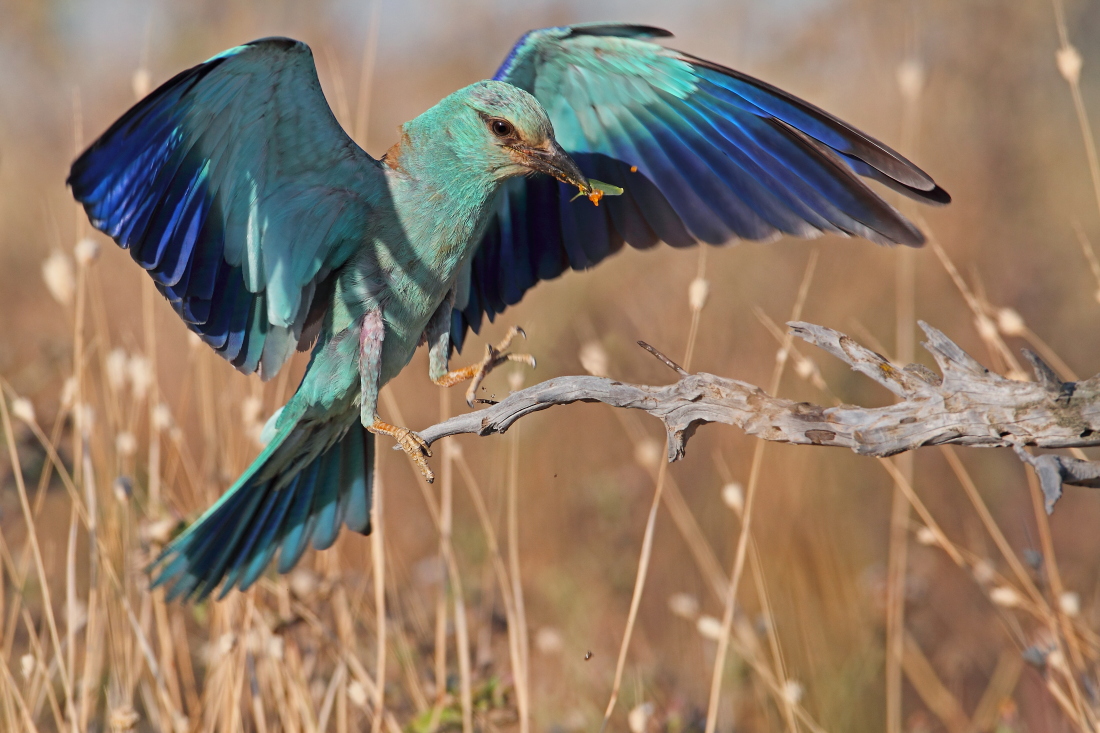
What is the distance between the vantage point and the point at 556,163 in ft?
8.80

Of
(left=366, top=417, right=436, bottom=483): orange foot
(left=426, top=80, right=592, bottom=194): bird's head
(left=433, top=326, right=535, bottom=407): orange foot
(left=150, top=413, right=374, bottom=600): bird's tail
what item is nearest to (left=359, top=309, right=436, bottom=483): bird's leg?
(left=366, top=417, right=436, bottom=483): orange foot

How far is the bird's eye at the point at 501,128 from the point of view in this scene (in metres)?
2.70

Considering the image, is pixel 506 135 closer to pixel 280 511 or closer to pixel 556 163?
pixel 556 163

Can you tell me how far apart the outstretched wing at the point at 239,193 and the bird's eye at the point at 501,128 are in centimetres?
36

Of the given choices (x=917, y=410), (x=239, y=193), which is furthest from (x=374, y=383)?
(x=917, y=410)

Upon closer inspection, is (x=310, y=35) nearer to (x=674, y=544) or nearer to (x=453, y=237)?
(x=674, y=544)

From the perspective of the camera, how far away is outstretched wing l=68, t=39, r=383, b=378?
2426 mm

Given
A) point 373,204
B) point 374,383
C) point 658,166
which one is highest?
point 658,166

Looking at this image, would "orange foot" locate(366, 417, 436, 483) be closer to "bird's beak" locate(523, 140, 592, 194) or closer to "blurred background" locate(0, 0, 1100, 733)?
"blurred background" locate(0, 0, 1100, 733)

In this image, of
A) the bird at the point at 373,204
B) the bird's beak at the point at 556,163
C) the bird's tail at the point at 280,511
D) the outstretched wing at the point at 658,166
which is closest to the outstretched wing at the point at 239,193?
the bird at the point at 373,204

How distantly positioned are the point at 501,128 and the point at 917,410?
4.65 feet

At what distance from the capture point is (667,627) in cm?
466

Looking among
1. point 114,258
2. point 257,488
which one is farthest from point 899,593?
point 114,258

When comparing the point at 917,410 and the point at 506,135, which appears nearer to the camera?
the point at 917,410
